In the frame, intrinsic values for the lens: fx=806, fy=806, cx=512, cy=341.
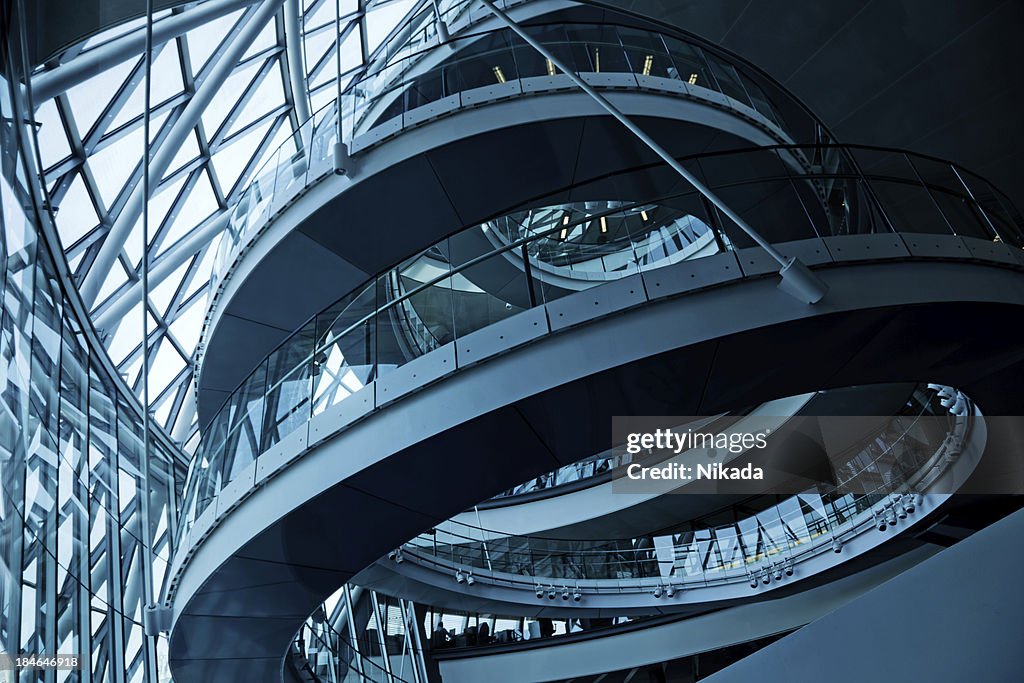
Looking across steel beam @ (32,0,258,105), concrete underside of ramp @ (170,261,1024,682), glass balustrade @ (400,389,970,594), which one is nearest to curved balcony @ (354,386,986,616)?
glass balustrade @ (400,389,970,594)

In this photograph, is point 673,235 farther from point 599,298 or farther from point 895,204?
point 599,298

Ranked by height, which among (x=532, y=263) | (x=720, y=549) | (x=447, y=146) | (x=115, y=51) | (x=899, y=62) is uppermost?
(x=899, y=62)

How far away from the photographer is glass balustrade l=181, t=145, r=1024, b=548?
714 cm

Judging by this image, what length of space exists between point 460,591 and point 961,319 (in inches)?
393

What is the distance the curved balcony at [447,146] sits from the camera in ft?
35.7

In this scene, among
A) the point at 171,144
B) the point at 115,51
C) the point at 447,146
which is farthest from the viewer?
the point at 171,144

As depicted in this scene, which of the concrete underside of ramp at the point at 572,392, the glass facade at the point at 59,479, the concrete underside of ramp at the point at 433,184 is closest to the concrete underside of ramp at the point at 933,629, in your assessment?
the concrete underside of ramp at the point at 572,392

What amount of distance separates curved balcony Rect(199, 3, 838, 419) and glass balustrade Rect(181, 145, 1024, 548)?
1.47 m

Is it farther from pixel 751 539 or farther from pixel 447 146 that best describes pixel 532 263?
pixel 751 539

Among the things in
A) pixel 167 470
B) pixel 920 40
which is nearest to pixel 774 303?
pixel 920 40

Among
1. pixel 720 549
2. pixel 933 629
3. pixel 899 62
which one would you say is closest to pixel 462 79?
pixel 899 62

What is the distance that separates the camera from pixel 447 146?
35.4 feet

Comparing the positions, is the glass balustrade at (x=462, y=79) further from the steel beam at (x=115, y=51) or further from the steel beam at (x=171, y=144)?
the steel beam at (x=115, y=51)

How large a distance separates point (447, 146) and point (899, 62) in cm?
831
